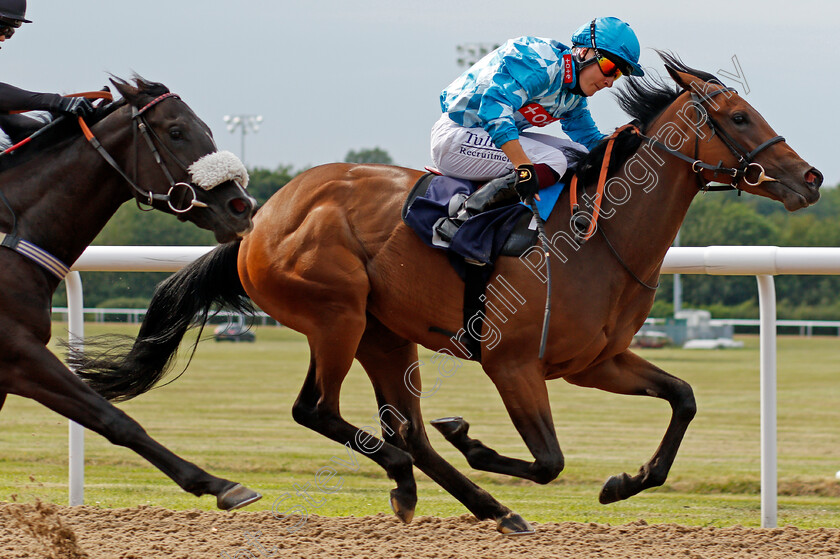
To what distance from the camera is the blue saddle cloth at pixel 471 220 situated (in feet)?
11.8

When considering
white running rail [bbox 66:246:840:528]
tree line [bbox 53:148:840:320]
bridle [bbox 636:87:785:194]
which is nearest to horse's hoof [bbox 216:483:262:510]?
white running rail [bbox 66:246:840:528]

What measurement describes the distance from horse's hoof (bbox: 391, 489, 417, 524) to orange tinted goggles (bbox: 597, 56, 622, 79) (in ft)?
5.74

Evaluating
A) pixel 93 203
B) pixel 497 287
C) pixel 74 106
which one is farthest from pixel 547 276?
pixel 74 106

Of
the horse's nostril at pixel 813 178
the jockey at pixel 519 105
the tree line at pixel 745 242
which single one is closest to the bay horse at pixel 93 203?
the jockey at pixel 519 105

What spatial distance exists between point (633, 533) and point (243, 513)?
1582 mm

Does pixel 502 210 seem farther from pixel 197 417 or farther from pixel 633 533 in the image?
pixel 197 417

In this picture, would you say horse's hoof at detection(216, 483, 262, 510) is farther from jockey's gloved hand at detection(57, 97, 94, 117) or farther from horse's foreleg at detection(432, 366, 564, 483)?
jockey's gloved hand at detection(57, 97, 94, 117)

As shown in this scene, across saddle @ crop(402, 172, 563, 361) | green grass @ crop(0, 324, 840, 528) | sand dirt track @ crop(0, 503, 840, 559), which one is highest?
saddle @ crop(402, 172, 563, 361)

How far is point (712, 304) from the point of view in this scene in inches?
1603

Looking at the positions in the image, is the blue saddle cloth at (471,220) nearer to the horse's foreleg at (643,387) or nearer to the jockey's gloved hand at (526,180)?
the jockey's gloved hand at (526,180)

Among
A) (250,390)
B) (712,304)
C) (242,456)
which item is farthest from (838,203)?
(242,456)

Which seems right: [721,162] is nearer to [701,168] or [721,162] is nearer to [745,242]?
[701,168]

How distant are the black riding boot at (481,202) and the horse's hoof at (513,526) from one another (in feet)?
3.60

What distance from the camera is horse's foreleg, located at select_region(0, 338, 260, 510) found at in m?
2.92
